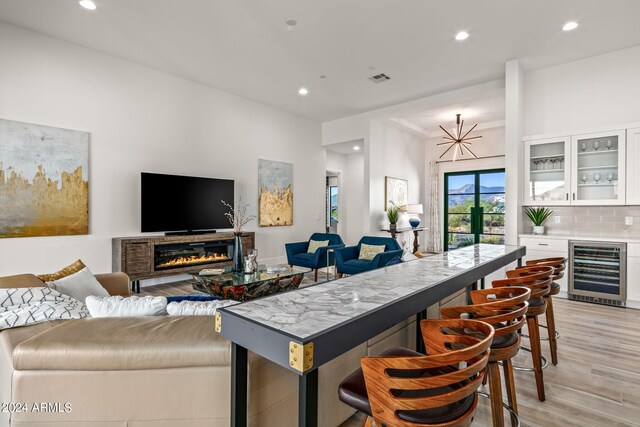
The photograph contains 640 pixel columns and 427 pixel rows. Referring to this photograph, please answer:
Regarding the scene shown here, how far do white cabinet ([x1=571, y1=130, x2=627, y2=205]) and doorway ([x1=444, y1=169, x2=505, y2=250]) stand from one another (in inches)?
135

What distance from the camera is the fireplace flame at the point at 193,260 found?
4992mm

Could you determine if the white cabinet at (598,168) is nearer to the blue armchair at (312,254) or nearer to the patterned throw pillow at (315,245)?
the blue armchair at (312,254)

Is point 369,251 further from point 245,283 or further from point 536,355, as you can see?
point 536,355

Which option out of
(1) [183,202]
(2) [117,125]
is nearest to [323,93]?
(1) [183,202]

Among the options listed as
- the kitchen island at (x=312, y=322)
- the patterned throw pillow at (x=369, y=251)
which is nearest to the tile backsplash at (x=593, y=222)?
the patterned throw pillow at (x=369, y=251)

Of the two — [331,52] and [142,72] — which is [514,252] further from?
[142,72]

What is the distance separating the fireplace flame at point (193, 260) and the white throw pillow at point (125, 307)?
11.3 ft

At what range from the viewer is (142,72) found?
4.96 m

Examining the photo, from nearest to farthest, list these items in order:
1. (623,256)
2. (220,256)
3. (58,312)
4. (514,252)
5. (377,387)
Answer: (377,387)
(58,312)
(514,252)
(623,256)
(220,256)

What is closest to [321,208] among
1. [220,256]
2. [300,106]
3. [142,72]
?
[300,106]

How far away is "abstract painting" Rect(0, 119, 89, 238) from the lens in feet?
12.6

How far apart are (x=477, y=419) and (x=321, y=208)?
633 centimetres

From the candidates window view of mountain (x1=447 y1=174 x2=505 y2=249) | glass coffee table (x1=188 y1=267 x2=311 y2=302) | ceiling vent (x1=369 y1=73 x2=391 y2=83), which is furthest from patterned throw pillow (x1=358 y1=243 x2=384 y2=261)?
window view of mountain (x1=447 y1=174 x2=505 y2=249)

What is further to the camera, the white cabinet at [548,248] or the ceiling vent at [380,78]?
the ceiling vent at [380,78]
